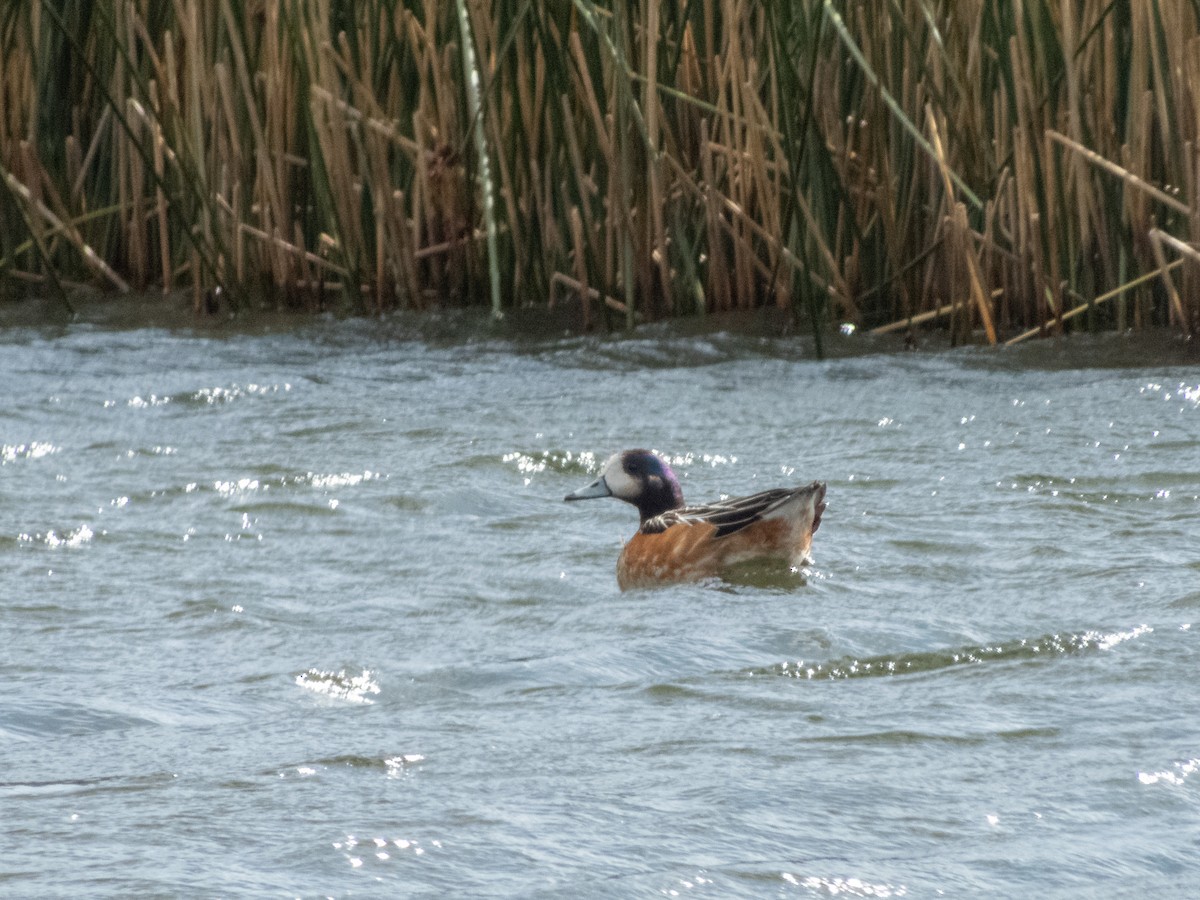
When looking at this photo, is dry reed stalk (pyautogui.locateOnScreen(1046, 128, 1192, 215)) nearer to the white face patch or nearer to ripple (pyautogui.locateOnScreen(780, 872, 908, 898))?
the white face patch

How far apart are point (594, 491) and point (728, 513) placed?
531mm

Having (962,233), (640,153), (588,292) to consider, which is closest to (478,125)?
(640,153)

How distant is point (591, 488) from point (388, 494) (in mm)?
676

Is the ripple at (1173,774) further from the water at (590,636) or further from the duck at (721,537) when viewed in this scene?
the duck at (721,537)

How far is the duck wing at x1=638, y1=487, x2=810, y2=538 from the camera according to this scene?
4.84 m

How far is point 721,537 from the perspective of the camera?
5.04 m

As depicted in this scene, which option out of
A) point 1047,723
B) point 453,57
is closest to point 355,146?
point 453,57

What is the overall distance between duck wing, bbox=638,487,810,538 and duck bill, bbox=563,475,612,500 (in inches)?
6.8

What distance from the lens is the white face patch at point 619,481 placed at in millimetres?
5355

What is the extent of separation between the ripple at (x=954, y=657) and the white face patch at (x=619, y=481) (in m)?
1.57

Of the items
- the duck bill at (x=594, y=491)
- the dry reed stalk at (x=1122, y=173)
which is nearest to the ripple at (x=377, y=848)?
the duck bill at (x=594, y=491)

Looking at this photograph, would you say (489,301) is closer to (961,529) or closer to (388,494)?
(388,494)

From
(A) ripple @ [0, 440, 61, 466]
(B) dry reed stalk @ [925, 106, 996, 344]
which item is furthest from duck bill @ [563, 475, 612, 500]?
(B) dry reed stalk @ [925, 106, 996, 344]

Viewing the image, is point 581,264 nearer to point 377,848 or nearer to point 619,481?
point 619,481
